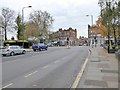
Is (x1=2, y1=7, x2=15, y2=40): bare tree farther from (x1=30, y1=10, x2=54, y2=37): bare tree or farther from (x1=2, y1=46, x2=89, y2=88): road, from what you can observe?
(x1=2, y1=46, x2=89, y2=88): road

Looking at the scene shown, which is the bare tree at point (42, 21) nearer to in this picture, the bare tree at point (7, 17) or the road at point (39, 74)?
the bare tree at point (7, 17)

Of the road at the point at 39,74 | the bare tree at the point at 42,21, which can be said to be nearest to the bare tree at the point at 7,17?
the bare tree at the point at 42,21

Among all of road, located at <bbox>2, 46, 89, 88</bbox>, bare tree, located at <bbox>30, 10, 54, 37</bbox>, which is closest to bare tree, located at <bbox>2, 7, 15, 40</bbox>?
bare tree, located at <bbox>30, 10, 54, 37</bbox>

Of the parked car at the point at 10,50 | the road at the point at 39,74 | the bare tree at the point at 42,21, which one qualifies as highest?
the bare tree at the point at 42,21

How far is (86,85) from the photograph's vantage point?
586 inches

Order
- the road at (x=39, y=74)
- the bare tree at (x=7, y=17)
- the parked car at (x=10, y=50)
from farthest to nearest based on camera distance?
1. the bare tree at (x=7, y=17)
2. the parked car at (x=10, y=50)
3. the road at (x=39, y=74)

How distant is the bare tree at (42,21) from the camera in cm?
12324

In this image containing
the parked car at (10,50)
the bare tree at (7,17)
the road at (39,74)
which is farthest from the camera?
the bare tree at (7,17)

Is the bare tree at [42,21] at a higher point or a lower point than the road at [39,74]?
higher

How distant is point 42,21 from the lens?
12519cm

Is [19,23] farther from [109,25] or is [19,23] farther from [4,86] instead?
[4,86]

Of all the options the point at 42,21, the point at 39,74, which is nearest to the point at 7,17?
the point at 42,21

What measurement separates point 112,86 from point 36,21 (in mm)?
110880

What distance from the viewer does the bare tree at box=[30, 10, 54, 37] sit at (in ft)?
404
